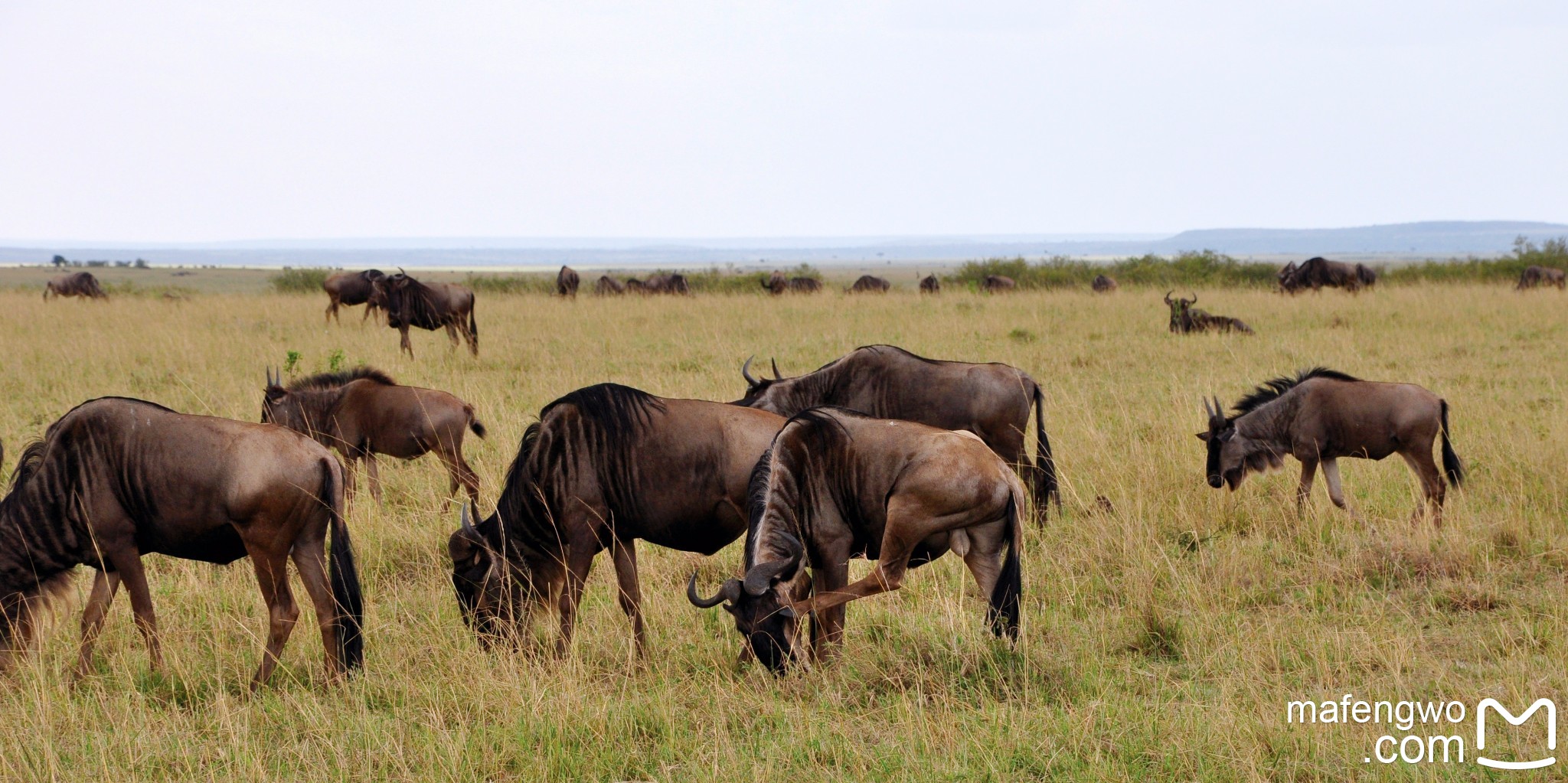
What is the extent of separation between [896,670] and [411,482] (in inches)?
181

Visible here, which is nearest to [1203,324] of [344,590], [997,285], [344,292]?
[997,285]

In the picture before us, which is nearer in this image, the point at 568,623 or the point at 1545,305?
the point at 568,623

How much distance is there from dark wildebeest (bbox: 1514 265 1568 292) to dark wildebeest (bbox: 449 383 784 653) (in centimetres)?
2680

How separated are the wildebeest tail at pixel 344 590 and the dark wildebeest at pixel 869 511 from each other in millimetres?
1370

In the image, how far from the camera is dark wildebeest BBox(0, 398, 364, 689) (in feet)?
14.9

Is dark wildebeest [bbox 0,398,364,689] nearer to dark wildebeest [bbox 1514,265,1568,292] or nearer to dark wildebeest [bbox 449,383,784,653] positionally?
dark wildebeest [bbox 449,383,784,653]

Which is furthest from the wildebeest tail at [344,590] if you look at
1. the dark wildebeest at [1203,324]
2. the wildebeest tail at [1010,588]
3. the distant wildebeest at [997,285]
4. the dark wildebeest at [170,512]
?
the distant wildebeest at [997,285]

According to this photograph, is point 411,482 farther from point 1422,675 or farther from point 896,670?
point 1422,675

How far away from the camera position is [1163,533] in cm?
677

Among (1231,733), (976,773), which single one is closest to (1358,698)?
(1231,733)

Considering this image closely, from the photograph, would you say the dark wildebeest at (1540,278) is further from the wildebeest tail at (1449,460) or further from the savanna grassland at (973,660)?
the wildebeest tail at (1449,460)

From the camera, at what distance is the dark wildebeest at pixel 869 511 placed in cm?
450

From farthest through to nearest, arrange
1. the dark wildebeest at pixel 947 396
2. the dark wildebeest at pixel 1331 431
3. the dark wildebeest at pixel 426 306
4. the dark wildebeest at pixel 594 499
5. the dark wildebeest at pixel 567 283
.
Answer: the dark wildebeest at pixel 567 283, the dark wildebeest at pixel 426 306, the dark wildebeest at pixel 947 396, the dark wildebeest at pixel 1331 431, the dark wildebeest at pixel 594 499

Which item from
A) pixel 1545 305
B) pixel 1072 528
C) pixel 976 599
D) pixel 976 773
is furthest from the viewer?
pixel 1545 305
